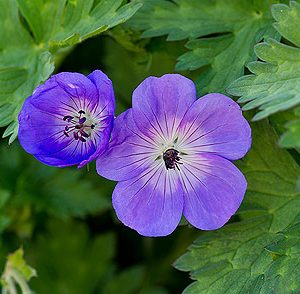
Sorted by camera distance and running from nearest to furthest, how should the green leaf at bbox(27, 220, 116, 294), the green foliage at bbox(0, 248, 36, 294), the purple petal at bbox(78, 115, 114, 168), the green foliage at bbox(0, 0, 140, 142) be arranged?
the purple petal at bbox(78, 115, 114, 168)
the green foliage at bbox(0, 0, 140, 142)
the green foliage at bbox(0, 248, 36, 294)
the green leaf at bbox(27, 220, 116, 294)

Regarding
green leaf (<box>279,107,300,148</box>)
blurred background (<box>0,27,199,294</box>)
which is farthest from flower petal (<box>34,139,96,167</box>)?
blurred background (<box>0,27,199,294</box>)

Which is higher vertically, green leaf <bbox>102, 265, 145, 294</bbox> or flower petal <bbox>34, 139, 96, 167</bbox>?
flower petal <bbox>34, 139, 96, 167</bbox>

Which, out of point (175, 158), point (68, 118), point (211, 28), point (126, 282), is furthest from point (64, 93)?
point (126, 282)

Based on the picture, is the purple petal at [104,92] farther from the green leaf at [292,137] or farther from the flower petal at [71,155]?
the green leaf at [292,137]

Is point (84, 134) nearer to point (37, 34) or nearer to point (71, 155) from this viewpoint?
point (71, 155)

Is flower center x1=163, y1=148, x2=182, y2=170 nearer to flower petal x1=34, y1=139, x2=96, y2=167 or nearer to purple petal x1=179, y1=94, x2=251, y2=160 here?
purple petal x1=179, y1=94, x2=251, y2=160

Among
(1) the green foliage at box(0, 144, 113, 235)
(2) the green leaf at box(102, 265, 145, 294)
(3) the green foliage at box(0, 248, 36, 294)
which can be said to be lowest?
(2) the green leaf at box(102, 265, 145, 294)
